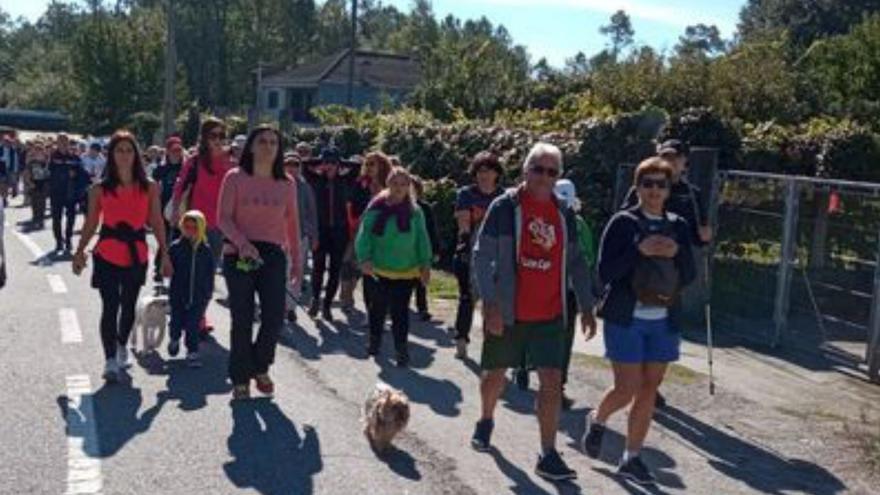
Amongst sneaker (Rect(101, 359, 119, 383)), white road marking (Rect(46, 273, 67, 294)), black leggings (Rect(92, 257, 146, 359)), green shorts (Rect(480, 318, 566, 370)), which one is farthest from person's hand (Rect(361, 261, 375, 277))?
white road marking (Rect(46, 273, 67, 294))

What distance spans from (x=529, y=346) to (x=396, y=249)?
343cm

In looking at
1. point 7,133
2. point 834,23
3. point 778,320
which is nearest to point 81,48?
point 7,133

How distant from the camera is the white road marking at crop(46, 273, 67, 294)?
14.4 m

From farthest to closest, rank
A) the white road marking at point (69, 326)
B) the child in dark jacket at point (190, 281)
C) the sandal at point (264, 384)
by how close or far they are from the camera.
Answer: the white road marking at point (69, 326) → the child in dark jacket at point (190, 281) → the sandal at point (264, 384)

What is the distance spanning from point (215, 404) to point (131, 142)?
207 cm

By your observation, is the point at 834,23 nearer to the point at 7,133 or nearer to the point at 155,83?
the point at 155,83

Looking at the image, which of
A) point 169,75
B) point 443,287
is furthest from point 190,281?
point 169,75

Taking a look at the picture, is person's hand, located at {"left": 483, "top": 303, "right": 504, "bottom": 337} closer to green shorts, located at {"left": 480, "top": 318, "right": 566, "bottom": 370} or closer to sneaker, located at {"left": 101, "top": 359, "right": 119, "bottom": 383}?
green shorts, located at {"left": 480, "top": 318, "right": 566, "bottom": 370}

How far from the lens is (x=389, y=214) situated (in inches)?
411

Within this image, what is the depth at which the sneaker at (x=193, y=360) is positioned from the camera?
32.6 ft

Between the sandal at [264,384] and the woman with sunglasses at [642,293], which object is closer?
the woman with sunglasses at [642,293]

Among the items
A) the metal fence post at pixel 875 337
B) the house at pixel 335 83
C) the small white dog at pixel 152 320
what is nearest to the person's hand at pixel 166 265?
the small white dog at pixel 152 320

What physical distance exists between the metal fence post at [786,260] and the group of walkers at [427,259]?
3.67 metres

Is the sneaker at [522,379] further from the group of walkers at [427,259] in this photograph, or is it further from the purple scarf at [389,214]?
the purple scarf at [389,214]
